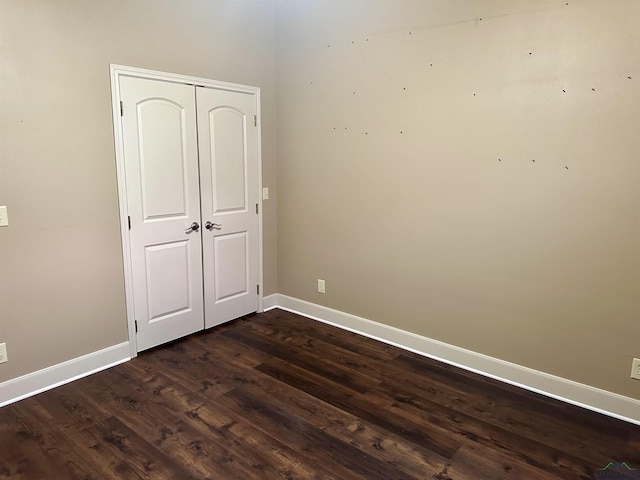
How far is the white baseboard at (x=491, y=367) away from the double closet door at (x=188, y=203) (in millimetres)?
900

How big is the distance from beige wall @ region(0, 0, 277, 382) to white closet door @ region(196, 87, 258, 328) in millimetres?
464

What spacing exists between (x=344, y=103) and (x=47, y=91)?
2.18m

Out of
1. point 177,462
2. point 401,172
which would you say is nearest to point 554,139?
point 401,172

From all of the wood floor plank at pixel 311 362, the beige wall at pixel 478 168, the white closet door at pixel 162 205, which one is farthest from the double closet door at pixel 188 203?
the beige wall at pixel 478 168

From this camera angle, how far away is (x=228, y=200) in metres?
3.84

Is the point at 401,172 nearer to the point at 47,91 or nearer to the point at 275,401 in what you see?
the point at 275,401

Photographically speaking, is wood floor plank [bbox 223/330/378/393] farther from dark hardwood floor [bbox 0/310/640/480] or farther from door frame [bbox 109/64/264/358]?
door frame [bbox 109/64/264/358]

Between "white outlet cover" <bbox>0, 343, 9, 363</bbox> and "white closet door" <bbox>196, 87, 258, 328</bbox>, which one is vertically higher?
"white closet door" <bbox>196, 87, 258, 328</bbox>

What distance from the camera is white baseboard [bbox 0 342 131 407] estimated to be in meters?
2.69

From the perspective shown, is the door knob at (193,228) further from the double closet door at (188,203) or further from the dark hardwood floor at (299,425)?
the dark hardwood floor at (299,425)

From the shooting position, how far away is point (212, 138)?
362 cm

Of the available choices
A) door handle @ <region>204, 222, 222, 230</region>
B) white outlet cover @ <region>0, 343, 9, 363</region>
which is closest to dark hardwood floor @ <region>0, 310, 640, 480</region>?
white outlet cover @ <region>0, 343, 9, 363</region>

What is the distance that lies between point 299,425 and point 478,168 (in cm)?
208

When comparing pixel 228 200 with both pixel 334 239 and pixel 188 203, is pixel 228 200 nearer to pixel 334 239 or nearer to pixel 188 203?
pixel 188 203
